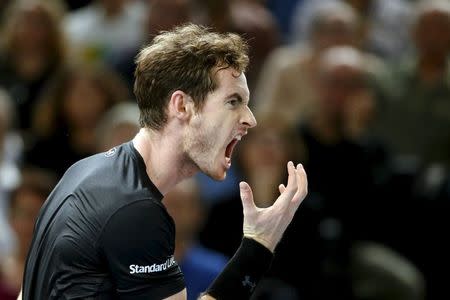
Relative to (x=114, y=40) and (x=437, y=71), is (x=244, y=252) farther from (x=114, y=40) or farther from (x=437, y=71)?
(x=114, y=40)

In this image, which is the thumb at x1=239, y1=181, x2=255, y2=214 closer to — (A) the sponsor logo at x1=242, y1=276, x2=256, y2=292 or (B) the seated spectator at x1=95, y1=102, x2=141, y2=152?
(A) the sponsor logo at x1=242, y1=276, x2=256, y2=292

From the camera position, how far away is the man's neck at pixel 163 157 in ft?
12.8

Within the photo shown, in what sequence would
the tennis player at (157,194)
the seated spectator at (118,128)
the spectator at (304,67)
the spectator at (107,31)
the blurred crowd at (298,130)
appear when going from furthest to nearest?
the spectator at (107,31), the spectator at (304,67), the seated spectator at (118,128), the blurred crowd at (298,130), the tennis player at (157,194)

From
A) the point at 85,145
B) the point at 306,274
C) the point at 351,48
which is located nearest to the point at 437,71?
the point at 351,48

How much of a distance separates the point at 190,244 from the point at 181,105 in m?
2.88

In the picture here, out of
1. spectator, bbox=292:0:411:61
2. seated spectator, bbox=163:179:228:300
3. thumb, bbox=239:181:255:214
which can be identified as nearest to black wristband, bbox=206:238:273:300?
thumb, bbox=239:181:255:214

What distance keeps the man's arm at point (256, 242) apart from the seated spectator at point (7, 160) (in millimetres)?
3390

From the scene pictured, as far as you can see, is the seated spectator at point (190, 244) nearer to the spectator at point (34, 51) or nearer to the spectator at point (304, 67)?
the spectator at point (304, 67)

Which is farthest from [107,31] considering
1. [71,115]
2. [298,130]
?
[298,130]

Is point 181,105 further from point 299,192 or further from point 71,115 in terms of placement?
point 71,115

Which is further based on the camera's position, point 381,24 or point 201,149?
point 381,24

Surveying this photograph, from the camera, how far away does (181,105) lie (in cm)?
387

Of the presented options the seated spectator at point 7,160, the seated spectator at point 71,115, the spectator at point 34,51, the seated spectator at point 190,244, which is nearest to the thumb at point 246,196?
the seated spectator at point 190,244

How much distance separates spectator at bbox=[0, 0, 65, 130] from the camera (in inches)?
335
